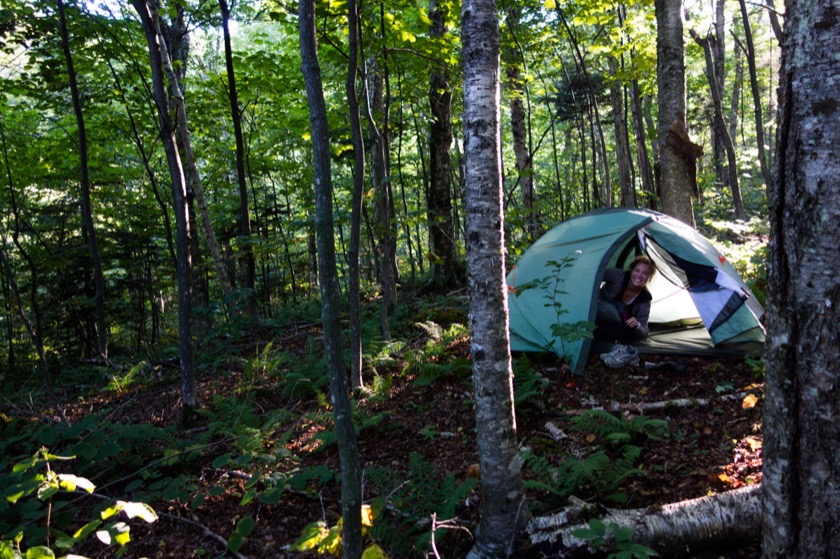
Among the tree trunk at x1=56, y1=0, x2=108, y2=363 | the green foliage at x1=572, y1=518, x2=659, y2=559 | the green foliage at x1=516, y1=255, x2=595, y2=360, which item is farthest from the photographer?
the tree trunk at x1=56, y1=0, x2=108, y2=363

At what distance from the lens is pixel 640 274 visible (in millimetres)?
5895

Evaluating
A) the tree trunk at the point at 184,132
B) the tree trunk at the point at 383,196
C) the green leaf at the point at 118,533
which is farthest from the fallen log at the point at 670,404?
the tree trunk at the point at 184,132

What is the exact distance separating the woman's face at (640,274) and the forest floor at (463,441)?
2.97 ft

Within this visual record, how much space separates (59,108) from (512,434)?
36.2 feet

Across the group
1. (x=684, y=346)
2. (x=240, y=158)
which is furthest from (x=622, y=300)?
(x=240, y=158)

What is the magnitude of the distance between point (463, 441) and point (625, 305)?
9.71 ft

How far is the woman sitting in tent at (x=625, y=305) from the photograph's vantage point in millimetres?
5887

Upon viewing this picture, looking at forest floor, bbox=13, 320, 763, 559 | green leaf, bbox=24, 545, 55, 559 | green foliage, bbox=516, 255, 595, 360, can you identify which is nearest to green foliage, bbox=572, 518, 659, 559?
forest floor, bbox=13, 320, 763, 559

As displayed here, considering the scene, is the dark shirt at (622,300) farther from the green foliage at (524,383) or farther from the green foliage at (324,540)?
the green foliage at (324,540)

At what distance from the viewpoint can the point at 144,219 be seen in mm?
12898

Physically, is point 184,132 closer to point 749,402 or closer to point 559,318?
point 559,318

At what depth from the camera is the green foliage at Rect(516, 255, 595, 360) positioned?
5.04m

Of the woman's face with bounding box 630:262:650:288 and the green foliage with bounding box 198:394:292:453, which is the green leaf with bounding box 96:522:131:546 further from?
the woman's face with bounding box 630:262:650:288

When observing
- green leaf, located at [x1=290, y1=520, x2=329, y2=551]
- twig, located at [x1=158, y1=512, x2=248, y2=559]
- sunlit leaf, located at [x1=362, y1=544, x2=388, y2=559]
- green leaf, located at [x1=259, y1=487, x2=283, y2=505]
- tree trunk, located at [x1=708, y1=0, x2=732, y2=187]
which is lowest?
twig, located at [x1=158, y1=512, x2=248, y2=559]
